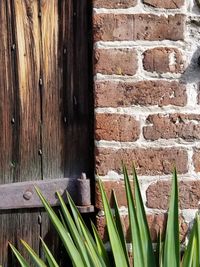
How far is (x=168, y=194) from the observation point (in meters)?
1.92

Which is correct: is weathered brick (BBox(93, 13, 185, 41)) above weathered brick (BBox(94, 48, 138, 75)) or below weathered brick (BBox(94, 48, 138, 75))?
above

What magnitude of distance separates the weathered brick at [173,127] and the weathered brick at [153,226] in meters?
0.27

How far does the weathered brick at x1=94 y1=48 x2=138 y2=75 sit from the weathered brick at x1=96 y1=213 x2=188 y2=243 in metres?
0.49

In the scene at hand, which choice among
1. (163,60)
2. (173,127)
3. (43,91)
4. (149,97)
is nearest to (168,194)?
(173,127)

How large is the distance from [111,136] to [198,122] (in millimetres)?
291

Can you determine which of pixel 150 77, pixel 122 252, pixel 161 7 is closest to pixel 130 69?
pixel 150 77

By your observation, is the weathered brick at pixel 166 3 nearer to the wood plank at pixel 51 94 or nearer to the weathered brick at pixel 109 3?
the weathered brick at pixel 109 3

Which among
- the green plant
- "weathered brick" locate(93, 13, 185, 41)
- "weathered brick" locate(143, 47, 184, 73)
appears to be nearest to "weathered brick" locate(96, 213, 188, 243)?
the green plant

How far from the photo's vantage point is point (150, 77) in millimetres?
1885

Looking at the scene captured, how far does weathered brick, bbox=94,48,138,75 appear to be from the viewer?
187 cm

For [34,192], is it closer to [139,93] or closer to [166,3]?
[139,93]

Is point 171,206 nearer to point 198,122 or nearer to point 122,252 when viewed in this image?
point 122,252

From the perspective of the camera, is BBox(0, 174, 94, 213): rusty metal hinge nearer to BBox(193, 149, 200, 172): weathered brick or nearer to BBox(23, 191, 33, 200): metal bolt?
BBox(23, 191, 33, 200): metal bolt

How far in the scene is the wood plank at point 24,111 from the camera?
1.98m
